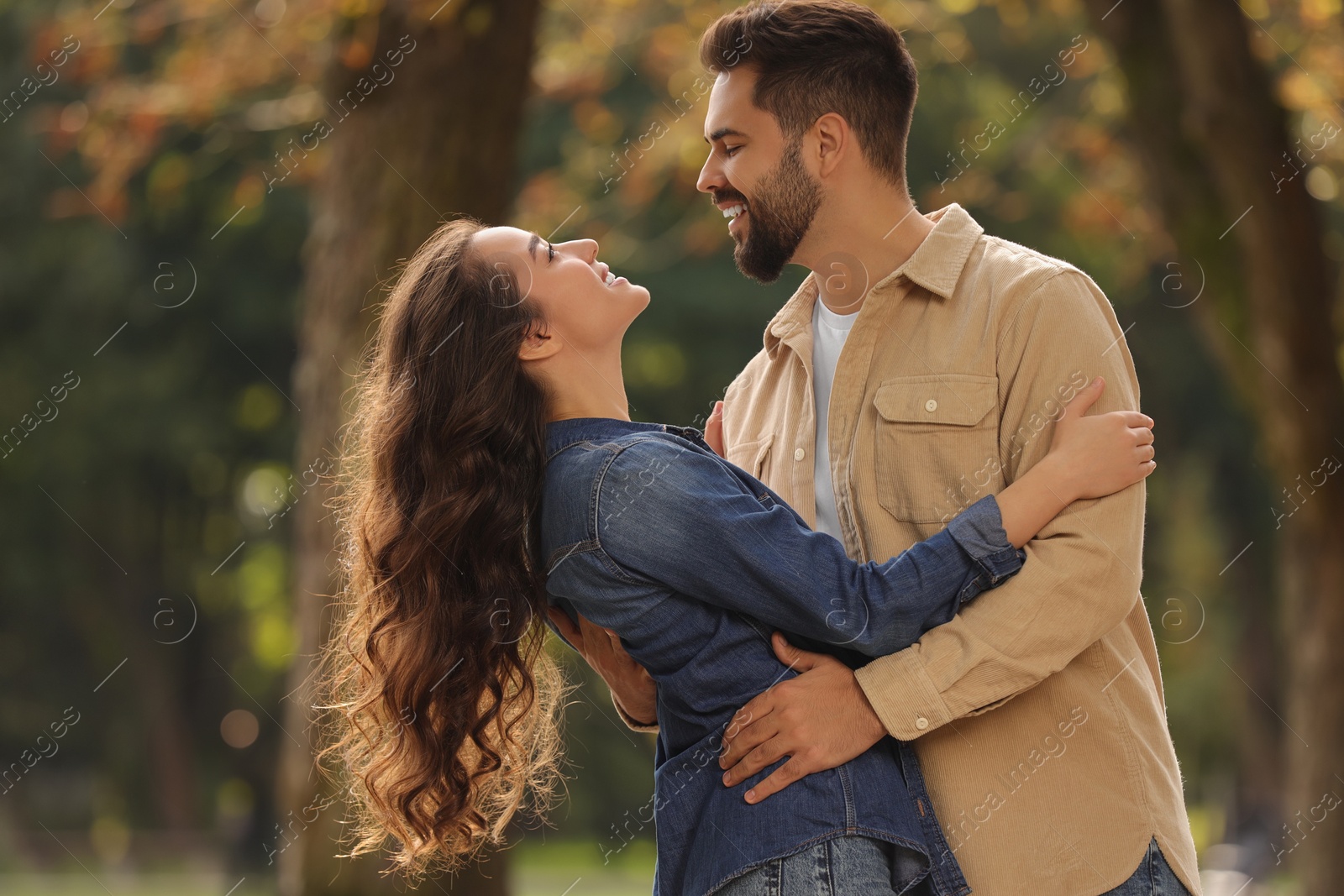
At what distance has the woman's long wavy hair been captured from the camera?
2615 millimetres

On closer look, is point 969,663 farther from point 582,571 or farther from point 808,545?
point 582,571

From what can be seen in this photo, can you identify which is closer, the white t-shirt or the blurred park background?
the white t-shirt

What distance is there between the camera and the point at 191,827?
64.0ft

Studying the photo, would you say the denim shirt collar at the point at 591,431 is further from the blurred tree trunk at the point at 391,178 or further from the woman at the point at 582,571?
the blurred tree trunk at the point at 391,178

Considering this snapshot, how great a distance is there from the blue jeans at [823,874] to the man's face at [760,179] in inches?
49.7

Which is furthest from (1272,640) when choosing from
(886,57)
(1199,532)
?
(886,57)

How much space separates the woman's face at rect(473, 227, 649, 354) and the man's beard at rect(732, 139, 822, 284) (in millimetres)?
369

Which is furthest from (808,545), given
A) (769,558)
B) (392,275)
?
(392,275)

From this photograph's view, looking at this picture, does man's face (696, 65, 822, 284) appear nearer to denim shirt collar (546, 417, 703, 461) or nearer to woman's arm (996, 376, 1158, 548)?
denim shirt collar (546, 417, 703, 461)

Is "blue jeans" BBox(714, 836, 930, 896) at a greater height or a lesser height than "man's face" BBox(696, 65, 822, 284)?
lesser

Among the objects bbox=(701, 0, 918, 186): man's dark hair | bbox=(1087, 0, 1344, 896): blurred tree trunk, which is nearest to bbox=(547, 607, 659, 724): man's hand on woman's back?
bbox=(701, 0, 918, 186): man's dark hair

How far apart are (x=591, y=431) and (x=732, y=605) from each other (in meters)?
0.45

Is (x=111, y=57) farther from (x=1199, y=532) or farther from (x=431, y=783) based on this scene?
(x=1199, y=532)

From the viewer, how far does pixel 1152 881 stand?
243cm
